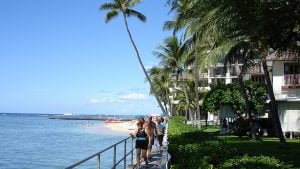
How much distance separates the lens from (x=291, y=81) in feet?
121

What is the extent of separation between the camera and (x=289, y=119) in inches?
1337

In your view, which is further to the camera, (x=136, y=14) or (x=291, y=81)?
(x=136, y=14)

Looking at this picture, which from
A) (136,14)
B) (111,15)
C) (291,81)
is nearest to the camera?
(291,81)

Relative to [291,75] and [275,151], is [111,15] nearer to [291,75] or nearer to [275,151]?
[291,75]

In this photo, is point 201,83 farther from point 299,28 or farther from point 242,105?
point 299,28

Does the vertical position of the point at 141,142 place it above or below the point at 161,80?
below

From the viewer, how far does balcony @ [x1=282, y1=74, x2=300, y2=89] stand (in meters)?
36.6

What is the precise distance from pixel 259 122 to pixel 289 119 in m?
2.92

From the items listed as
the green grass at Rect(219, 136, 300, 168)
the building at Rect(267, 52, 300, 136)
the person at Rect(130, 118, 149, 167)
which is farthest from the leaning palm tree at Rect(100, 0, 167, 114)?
the person at Rect(130, 118, 149, 167)

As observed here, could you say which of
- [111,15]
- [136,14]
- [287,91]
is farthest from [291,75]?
[111,15]

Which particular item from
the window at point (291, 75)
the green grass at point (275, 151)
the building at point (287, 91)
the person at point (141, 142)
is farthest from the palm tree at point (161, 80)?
the person at point (141, 142)

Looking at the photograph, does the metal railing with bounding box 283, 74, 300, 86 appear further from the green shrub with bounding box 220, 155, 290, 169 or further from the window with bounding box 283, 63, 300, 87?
the green shrub with bounding box 220, 155, 290, 169

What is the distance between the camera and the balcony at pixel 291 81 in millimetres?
36625

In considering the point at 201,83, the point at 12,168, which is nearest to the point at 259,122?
the point at 12,168
